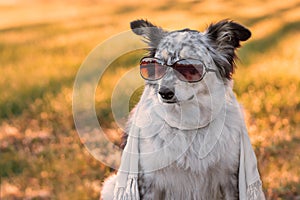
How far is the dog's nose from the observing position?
426 centimetres

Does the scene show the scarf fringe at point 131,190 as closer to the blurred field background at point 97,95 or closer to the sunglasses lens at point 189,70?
the sunglasses lens at point 189,70

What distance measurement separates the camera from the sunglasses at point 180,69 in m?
4.30

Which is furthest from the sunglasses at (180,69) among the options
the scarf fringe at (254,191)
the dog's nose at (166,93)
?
the scarf fringe at (254,191)

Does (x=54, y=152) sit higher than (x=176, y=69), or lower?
higher

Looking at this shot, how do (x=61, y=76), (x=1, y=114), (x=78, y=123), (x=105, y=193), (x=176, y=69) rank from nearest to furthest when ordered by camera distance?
(x=176, y=69)
(x=105, y=193)
(x=78, y=123)
(x=1, y=114)
(x=61, y=76)

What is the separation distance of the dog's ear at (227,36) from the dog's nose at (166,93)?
0.50 metres

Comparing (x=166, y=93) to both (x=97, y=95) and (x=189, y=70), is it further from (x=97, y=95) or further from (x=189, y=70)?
(x=97, y=95)

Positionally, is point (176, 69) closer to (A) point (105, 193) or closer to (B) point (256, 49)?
(A) point (105, 193)

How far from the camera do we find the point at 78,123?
6.45m

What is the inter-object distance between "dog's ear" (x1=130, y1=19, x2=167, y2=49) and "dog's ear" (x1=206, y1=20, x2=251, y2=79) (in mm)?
372

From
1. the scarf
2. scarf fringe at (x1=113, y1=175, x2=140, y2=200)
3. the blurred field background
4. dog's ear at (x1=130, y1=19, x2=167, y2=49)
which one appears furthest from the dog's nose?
the blurred field background

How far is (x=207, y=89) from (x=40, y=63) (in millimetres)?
8451

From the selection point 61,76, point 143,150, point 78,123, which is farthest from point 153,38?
point 61,76

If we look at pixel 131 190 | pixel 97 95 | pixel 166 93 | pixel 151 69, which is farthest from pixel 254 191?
pixel 97 95
